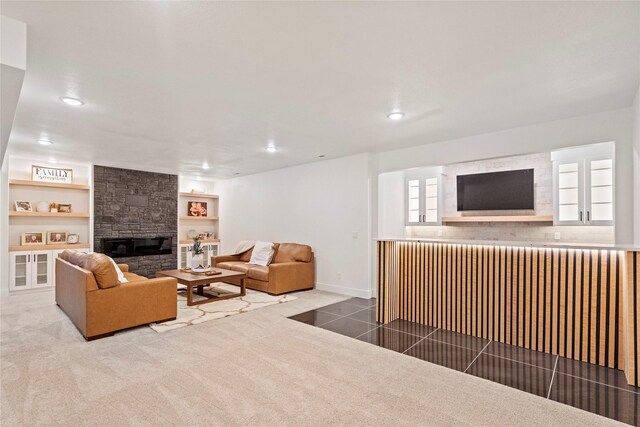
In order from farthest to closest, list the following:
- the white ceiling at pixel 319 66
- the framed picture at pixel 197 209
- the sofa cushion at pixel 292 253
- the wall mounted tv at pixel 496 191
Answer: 1. the framed picture at pixel 197 209
2. the sofa cushion at pixel 292 253
3. the wall mounted tv at pixel 496 191
4. the white ceiling at pixel 319 66

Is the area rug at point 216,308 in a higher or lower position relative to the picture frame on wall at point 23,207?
lower

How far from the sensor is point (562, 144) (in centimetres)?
408

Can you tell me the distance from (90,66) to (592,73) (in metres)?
4.22

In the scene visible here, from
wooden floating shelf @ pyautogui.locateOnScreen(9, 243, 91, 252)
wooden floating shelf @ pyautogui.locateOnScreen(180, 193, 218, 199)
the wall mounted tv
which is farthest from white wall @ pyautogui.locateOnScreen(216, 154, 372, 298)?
wooden floating shelf @ pyautogui.locateOnScreen(9, 243, 91, 252)

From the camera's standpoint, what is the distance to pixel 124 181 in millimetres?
7672

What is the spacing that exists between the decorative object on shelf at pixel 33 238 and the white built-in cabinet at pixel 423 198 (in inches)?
290

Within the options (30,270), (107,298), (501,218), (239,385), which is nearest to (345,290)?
(501,218)

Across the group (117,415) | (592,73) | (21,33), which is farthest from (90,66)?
(592,73)

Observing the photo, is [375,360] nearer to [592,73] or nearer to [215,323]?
[215,323]

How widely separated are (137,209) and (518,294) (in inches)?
309

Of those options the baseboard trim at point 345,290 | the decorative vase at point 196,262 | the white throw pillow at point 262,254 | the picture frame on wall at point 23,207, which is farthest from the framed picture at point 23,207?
the baseboard trim at point 345,290

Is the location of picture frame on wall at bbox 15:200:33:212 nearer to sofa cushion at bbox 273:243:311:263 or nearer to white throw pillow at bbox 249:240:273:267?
white throw pillow at bbox 249:240:273:267

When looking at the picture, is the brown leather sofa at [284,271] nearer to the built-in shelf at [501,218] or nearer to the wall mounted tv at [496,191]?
the built-in shelf at [501,218]

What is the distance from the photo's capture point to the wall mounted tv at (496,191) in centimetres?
550
